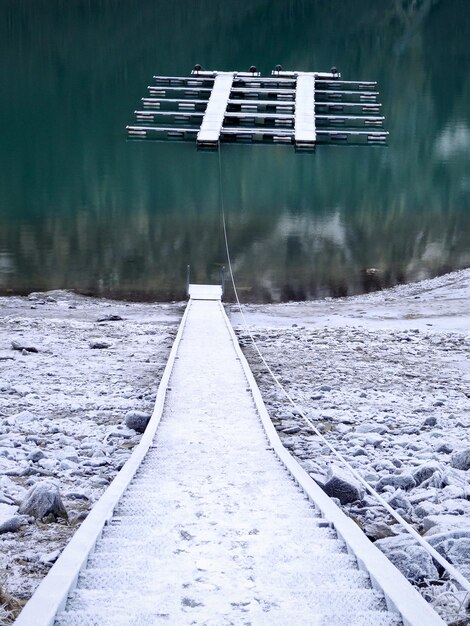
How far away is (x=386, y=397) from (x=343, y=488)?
4.01 metres

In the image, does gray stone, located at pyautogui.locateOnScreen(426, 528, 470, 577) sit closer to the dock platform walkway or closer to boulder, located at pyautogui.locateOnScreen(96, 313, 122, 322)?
the dock platform walkway

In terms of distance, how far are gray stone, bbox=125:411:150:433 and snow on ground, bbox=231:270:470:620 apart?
126cm

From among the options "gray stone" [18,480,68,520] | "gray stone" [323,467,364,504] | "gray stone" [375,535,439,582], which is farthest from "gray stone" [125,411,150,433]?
"gray stone" [375,535,439,582]

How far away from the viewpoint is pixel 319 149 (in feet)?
123

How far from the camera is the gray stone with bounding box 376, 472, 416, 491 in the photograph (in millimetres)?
6723

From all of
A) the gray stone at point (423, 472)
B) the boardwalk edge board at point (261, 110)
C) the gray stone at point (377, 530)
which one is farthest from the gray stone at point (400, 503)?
the boardwalk edge board at point (261, 110)

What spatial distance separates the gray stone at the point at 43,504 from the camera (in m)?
5.69

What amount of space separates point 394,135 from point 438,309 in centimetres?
2577

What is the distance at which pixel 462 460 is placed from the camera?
7285mm

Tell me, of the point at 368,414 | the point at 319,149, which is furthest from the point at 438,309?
the point at 319,149

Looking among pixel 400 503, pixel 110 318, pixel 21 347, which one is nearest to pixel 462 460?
pixel 400 503

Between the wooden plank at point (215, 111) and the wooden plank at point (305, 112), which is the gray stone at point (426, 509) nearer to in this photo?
the wooden plank at point (305, 112)

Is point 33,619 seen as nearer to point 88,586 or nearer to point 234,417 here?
point 88,586

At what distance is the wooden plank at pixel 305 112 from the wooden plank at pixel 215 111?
3.42 m
